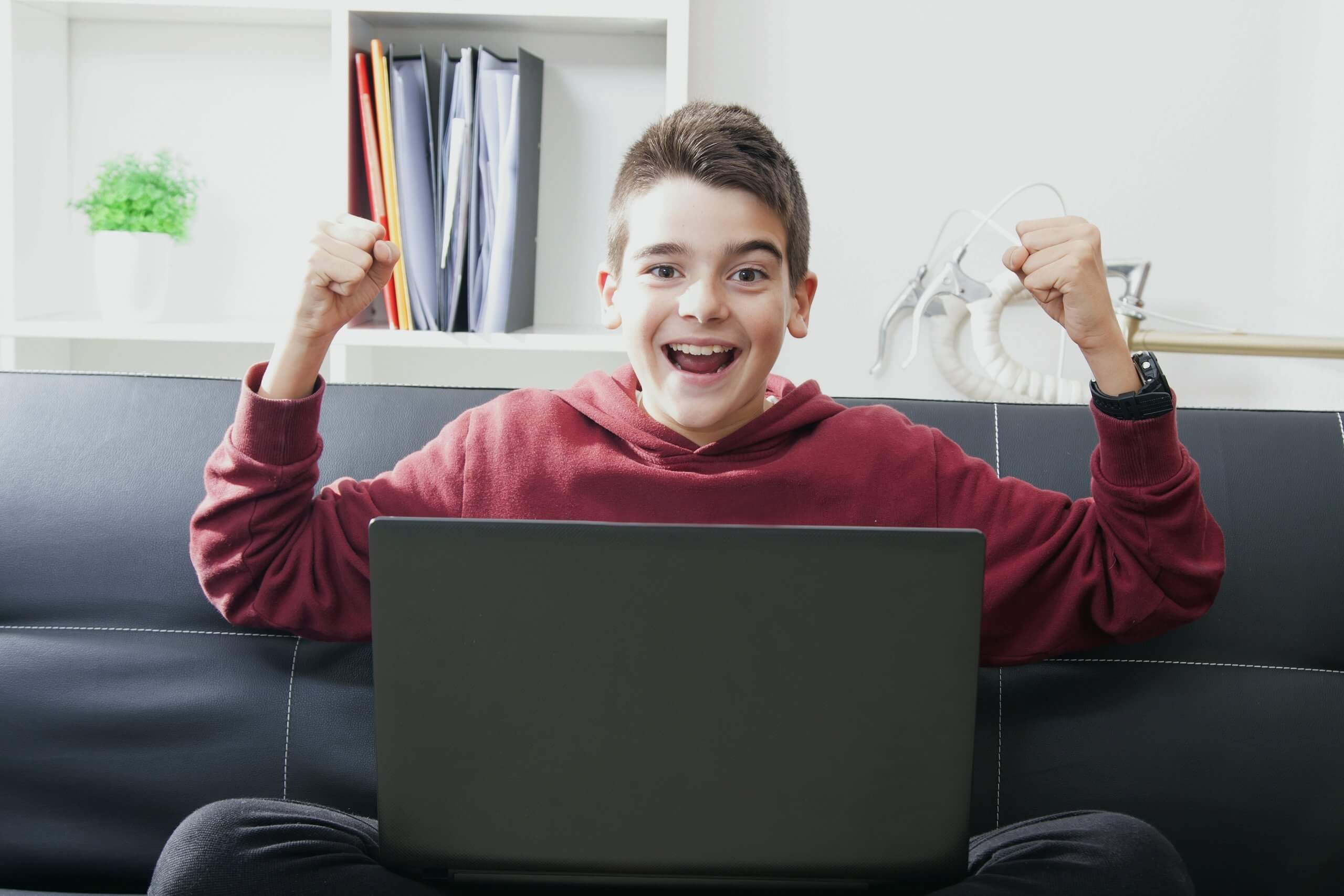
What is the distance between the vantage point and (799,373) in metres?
1.87

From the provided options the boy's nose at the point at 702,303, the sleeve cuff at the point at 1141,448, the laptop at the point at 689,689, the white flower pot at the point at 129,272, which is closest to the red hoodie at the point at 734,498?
the sleeve cuff at the point at 1141,448

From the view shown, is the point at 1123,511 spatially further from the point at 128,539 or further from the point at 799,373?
the point at 128,539

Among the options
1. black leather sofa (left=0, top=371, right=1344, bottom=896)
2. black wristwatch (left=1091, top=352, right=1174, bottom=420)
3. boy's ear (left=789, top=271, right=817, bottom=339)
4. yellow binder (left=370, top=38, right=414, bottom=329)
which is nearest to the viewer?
black wristwatch (left=1091, top=352, right=1174, bottom=420)

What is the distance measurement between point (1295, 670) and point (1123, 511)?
295 millimetres

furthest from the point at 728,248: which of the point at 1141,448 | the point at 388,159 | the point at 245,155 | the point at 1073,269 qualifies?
the point at 245,155

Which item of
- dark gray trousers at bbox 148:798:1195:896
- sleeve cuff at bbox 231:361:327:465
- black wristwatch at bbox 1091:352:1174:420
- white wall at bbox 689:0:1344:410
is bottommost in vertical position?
dark gray trousers at bbox 148:798:1195:896

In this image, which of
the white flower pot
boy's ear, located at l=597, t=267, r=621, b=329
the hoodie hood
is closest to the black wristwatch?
the hoodie hood

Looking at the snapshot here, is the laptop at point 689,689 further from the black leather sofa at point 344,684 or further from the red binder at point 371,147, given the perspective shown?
the red binder at point 371,147

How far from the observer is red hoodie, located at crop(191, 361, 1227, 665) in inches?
42.0

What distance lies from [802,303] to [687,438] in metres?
0.21

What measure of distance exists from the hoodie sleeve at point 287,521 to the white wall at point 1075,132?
900 millimetres

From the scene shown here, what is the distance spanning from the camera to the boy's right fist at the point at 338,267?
1.06 m

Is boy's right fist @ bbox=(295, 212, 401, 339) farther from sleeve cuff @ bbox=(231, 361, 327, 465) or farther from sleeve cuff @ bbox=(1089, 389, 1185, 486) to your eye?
sleeve cuff @ bbox=(1089, 389, 1185, 486)

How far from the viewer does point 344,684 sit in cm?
118
